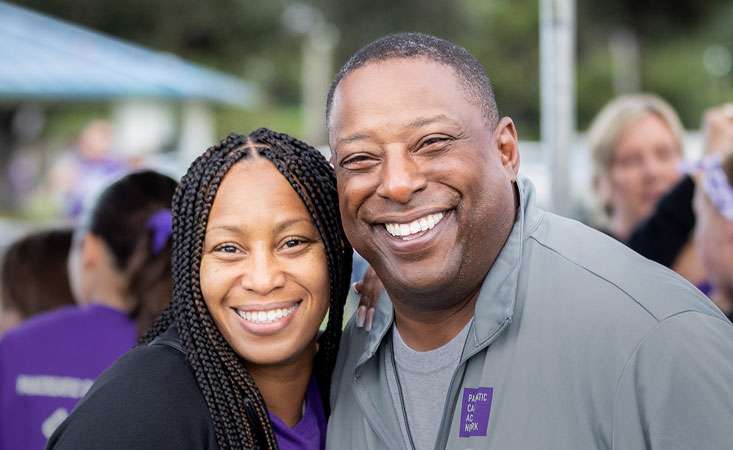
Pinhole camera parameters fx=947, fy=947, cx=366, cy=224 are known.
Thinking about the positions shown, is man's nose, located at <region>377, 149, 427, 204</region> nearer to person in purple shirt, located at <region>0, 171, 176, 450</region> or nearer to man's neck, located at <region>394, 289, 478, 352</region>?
man's neck, located at <region>394, 289, 478, 352</region>

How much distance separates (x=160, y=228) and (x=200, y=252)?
2.84 feet

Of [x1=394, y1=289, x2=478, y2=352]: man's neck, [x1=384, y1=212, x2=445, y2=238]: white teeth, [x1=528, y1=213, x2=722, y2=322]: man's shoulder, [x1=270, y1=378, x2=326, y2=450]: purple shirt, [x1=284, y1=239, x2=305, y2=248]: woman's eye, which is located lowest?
[x1=270, y1=378, x2=326, y2=450]: purple shirt

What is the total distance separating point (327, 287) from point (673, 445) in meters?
1.04

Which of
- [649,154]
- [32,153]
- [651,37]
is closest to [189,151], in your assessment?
[32,153]

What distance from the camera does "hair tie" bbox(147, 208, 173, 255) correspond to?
3275 millimetres

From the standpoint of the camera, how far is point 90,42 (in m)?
12.5

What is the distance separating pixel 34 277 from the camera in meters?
4.05

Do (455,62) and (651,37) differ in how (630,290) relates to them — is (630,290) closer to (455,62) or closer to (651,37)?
(455,62)

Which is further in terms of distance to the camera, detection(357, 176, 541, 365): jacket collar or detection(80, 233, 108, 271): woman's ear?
detection(80, 233, 108, 271): woman's ear

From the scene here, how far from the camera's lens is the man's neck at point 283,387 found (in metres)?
2.58

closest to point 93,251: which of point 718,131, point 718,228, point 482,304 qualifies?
point 482,304

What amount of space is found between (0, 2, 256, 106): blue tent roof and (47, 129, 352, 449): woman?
7.73m

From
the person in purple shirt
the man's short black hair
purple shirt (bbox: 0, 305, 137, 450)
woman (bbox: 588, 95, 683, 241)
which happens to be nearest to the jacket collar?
the man's short black hair

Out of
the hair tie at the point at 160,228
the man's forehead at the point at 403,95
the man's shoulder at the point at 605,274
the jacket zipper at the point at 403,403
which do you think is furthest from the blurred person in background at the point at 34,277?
the man's shoulder at the point at 605,274
